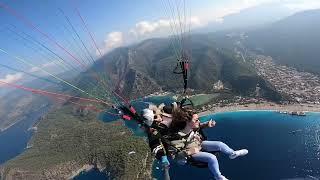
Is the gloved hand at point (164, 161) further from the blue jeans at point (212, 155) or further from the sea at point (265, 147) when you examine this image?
the sea at point (265, 147)

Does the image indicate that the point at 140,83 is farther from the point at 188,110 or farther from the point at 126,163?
the point at 188,110

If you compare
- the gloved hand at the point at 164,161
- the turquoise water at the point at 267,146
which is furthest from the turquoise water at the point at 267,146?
the gloved hand at the point at 164,161

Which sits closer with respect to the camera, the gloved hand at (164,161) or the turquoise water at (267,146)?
the gloved hand at (164,161)

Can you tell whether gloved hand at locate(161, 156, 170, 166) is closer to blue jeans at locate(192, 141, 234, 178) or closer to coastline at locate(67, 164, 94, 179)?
blue jeans at locate(192, 141, 234, 178)

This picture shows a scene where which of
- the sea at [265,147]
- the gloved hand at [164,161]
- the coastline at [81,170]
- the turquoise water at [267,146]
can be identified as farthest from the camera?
the coastline at [81,170]

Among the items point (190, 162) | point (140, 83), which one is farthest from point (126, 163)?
point (140, 83)

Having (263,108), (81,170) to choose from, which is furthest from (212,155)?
(263,108)

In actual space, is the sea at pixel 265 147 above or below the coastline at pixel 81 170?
above

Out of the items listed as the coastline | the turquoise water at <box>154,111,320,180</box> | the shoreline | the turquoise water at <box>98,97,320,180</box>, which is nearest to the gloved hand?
the turquoise water at <box>98,97,320,180</box>
